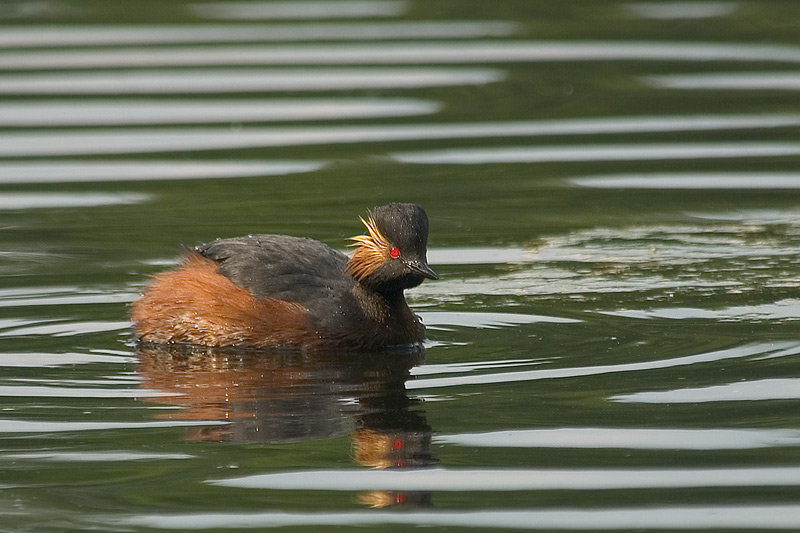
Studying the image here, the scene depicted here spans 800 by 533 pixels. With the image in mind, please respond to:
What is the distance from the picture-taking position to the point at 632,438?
25.1ft

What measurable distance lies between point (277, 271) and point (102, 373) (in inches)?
54.9

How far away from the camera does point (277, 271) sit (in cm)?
1005

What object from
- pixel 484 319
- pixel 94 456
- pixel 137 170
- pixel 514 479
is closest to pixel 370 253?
pixel 484 319

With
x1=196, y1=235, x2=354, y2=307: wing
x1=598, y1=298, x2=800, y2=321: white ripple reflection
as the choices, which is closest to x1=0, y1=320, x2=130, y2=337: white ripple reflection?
x1=196, y1=235, x2=354, y2=307: wing

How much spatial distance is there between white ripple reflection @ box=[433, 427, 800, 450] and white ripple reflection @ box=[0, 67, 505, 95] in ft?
33.6

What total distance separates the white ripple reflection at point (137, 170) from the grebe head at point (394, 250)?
16.1 feet

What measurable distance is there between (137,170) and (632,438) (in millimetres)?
8336

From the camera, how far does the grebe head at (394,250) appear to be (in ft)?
31.5

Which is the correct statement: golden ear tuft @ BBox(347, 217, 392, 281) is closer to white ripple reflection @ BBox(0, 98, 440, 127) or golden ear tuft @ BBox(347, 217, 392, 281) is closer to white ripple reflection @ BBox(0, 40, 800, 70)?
white ripple reflection @ BBox(0, 98, 440, 127)

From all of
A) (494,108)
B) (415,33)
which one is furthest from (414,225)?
(415,33)

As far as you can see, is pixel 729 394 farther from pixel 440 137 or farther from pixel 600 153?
pixel 440 137

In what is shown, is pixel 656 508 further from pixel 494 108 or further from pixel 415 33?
pixel 415 33

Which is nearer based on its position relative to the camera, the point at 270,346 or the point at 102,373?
the point at 102,373

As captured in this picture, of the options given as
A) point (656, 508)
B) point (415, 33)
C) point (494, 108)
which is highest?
point (415, 33)
